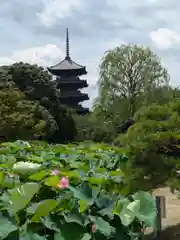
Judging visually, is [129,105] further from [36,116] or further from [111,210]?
[111,210]

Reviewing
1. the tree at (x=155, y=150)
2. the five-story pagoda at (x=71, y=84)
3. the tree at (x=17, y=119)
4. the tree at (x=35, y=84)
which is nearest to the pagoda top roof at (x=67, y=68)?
the five-story pagoda at (x=71, y=84)

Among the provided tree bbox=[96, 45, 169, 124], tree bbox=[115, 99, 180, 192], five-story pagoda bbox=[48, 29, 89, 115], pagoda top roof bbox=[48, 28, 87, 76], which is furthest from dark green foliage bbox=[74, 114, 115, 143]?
tree bbox=[115, 99, 180, 192]

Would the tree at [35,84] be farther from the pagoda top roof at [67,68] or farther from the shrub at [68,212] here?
the shrub at [68,212]

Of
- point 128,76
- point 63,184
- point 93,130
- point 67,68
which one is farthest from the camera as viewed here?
point 67,68

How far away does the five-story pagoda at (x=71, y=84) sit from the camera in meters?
44.3

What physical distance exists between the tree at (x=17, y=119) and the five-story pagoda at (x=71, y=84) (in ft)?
66.0

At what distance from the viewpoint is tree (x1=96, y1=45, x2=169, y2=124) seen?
26.9 meters

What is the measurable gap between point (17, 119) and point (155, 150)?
1697 centimetres

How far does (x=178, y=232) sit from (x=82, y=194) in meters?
3.90

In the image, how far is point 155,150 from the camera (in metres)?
5.07

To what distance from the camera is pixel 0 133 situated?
22.0m

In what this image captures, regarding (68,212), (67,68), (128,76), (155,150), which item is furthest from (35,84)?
(68,212)

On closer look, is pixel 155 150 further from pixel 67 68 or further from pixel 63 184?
pixel 67 68

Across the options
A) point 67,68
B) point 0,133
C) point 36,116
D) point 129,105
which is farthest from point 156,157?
point 67,68
